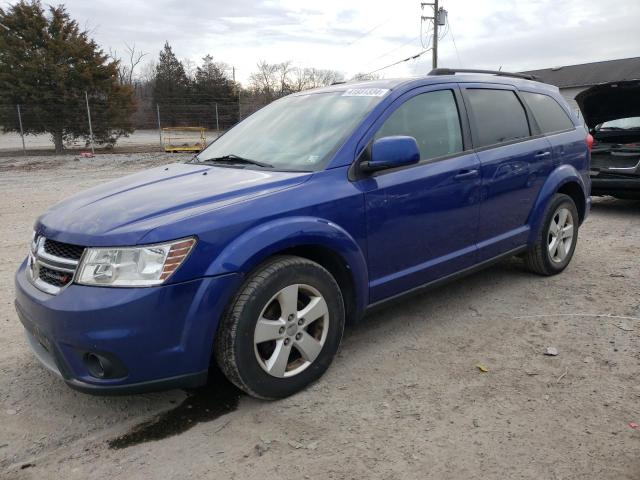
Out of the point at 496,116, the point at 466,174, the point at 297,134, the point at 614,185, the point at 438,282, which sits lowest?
the point at 438,282

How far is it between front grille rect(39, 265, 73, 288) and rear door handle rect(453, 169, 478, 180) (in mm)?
2509

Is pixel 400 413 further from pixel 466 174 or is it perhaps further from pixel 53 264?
pixel 53 264

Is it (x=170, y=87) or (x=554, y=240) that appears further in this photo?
(x=170, y=87)

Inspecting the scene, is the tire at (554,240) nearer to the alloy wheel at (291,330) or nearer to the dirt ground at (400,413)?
the dirt ground at (400,413)

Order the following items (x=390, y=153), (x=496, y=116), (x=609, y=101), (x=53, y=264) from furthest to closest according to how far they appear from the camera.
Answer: (x=609, y=101)
(x=496, y=116)
(x=390, y=153)
(x=53, y=264)

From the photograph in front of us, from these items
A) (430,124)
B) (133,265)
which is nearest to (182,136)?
(430,124)

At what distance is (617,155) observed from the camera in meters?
7.88

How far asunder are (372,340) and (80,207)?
2042mm

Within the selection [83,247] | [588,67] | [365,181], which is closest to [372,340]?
[365,181]

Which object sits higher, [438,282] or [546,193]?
[546,193]

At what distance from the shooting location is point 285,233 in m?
2.74

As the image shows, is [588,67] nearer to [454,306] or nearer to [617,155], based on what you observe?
[617,155]

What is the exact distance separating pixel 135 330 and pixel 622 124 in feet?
27.8

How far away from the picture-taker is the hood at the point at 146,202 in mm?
2504
